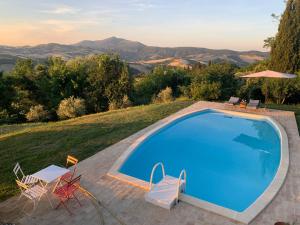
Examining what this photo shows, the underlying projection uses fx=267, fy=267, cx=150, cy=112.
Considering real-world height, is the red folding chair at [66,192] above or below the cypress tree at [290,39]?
below

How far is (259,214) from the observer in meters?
5.93

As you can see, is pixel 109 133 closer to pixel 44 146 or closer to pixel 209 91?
pixel 44 146

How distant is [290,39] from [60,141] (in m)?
23.9

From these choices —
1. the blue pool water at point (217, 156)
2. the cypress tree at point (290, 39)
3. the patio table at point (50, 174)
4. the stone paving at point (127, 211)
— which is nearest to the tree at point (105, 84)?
the cypress tree at point (290, 39)

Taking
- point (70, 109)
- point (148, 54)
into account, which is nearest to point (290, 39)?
point (70, 109)

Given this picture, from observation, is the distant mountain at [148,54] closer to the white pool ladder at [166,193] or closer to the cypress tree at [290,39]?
the cypress tree at [290,39]

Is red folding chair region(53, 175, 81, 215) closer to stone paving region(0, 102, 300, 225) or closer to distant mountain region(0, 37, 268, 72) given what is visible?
stone paving region(0, 102, 300, 225)

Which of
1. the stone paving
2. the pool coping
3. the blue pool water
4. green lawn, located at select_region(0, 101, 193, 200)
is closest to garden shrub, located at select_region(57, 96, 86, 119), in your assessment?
green lawn, located at select_region(0, 101, 193, 200)

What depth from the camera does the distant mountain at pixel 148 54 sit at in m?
106

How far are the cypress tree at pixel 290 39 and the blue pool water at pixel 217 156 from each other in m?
15.2

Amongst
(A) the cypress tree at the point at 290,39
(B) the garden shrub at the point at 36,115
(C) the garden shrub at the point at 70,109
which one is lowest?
(B) the garden shrub at the point at 36,115

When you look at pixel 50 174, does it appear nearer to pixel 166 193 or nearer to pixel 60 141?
pixel 166 193

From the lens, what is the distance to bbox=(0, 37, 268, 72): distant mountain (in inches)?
4173

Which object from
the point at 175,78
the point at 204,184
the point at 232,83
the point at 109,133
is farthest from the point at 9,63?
the point at 204,184
